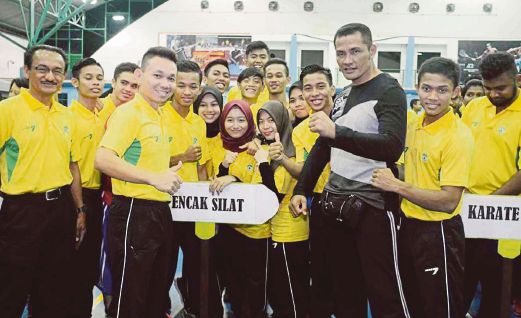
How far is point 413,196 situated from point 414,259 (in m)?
0.44

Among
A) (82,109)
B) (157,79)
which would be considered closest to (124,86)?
(82,109)

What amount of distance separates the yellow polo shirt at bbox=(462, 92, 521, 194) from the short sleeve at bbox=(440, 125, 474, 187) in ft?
2.62

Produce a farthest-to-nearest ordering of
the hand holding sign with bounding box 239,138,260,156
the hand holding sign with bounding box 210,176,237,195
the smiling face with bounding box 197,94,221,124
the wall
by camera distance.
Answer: the wall, the smiling face with bounding box 197,94,221,124, the hand holding sign with bounding box 239,138,260,156, the hand holding sign with bounding box 210,176,237,195

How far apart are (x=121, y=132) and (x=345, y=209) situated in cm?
136

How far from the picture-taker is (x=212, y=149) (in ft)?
12.9

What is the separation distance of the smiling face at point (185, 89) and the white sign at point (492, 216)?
6.98 ft

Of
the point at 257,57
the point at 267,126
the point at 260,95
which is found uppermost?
the point at 257,57

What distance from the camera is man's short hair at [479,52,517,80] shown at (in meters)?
3.25

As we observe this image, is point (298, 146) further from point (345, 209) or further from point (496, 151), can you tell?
point (496, 151)

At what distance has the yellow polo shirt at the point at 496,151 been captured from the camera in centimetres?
329

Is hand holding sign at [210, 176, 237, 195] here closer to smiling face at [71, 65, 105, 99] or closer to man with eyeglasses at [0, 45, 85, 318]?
man with eyeglasses at [0, 45, 85, 318]

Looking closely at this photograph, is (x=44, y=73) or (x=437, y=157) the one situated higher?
(x=44, y=73)

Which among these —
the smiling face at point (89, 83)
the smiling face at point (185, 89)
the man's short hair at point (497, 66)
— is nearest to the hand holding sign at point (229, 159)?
the smiling face at point (185, 89)

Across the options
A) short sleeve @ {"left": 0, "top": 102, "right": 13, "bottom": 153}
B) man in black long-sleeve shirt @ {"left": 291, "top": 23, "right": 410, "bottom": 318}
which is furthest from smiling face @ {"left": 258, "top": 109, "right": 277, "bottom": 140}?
short sleeve @ {"left": 0, "top": 102, "right": 13, "bottom": 153}
